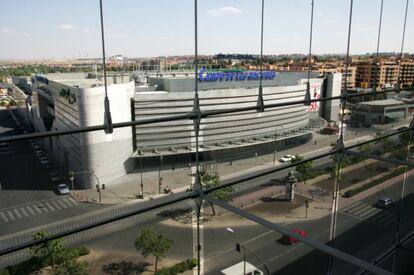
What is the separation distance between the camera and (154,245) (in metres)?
4.11

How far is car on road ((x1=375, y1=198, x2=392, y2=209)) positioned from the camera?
3.75 metres

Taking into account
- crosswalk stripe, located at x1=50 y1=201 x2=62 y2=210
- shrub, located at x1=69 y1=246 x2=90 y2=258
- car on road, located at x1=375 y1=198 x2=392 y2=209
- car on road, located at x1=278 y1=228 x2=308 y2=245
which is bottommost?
crosswalk stripe, located at x1=50 y1=201 x2=62 y2=210

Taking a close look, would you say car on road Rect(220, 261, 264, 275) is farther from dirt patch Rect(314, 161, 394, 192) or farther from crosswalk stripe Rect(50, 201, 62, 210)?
crosswalk stripe Rect(50, 201, 62, 210)

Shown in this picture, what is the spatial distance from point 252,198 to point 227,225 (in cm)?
79

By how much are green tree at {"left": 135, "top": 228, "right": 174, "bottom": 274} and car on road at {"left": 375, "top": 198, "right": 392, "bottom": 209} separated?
2.46 meters

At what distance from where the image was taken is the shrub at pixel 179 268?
3969 mm

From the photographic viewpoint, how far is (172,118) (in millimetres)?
1754

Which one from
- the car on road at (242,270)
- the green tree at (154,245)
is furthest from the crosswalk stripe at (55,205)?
the car on road at (242,270)

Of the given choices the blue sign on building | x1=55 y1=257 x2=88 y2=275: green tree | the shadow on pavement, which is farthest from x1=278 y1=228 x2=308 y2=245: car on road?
the blue sign on building

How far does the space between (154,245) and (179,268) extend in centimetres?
39

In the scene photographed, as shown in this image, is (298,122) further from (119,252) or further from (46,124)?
(119,252)

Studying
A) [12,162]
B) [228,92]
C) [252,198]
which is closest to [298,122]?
[228,92]

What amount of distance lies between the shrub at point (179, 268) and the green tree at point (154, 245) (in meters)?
0.18

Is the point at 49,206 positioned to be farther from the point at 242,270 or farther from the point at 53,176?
the point at 242,270
